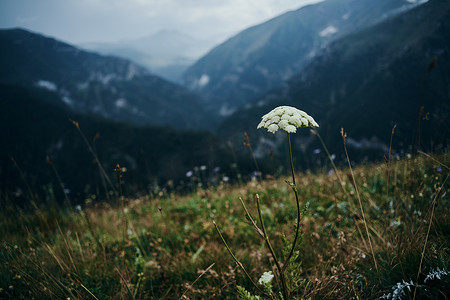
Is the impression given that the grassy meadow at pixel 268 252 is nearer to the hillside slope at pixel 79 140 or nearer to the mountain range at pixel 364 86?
the mountain range at pixel 364 86

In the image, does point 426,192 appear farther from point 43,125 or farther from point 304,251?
point 43,125

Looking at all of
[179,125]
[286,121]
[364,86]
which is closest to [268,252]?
[286,121]

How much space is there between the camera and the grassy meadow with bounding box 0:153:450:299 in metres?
1.91

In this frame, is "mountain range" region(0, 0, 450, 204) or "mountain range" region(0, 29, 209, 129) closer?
"mountain range" region(0, 0, 450, 204)

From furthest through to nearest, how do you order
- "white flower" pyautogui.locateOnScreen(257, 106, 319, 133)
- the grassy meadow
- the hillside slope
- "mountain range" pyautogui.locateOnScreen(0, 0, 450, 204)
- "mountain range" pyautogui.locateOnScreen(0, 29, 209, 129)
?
"mountain range" pyautogui.locateOnScreen(0, 29, 209, 129)
the hillside slope
"mountain range" pyautogui.locateOnScreen(0, 0, 450, 204)
the grassy meadow
"white flower" pyautogui.locateOnScreen(257, 106, 319, 133)

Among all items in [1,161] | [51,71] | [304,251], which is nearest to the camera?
[304,251]

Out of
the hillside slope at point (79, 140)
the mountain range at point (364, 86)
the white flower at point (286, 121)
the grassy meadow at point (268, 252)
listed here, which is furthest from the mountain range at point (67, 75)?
the white flower at point (286, 121)

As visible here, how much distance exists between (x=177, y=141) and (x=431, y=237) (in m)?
101

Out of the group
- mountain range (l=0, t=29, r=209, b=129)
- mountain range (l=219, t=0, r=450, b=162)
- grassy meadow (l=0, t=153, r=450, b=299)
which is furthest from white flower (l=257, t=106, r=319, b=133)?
mountain range (l=0, t=29, r=209, b=129)

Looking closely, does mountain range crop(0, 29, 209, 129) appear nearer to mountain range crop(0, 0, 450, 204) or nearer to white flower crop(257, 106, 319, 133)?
mountain range crop(0, 0, 450, 204)

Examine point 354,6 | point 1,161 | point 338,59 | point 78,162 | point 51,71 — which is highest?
point 354,6

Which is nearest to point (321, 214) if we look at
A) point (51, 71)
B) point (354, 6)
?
point (51, 71)

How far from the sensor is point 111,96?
616ft

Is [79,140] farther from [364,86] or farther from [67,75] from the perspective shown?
[364,86]
